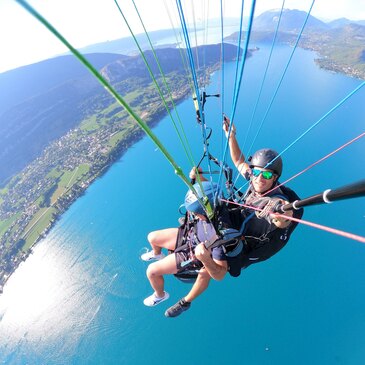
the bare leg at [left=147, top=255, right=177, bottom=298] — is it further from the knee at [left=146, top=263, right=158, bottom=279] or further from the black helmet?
the black helmet

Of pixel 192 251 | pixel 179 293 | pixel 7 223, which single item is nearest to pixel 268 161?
pixel 192 251

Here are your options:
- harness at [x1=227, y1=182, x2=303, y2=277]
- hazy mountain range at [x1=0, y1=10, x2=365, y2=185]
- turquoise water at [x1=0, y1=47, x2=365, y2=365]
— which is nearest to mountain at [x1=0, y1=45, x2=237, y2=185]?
hazy mountain range at [x1=0, y1=10, x2=365, y2=185]

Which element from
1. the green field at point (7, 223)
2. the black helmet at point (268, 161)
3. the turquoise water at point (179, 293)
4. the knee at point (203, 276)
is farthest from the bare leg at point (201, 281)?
the green field at point (7, 223)

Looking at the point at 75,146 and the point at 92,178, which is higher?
the point at 75,146

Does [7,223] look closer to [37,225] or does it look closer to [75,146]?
[37,225]

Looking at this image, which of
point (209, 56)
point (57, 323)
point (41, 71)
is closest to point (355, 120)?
point (57, 323)

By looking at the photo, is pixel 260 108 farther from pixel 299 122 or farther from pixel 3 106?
pixel 3 106

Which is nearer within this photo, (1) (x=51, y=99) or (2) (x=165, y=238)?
(2) (x=165, y=238)
